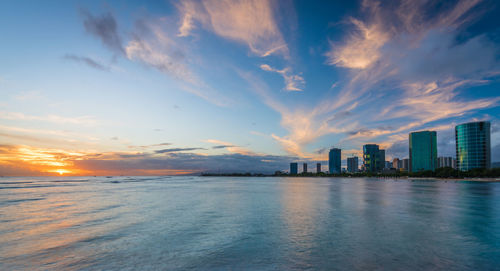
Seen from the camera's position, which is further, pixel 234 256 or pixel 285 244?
pixel 285 244

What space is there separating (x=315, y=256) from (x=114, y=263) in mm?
12232

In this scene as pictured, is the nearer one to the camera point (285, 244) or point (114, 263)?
point (114, 263)

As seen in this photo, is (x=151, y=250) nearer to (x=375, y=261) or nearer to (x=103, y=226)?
(x=103, y=226)

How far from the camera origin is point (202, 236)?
67.8 ft

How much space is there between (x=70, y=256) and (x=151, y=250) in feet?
15.6

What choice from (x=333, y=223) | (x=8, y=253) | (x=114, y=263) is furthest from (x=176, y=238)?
(x=333, y=223)

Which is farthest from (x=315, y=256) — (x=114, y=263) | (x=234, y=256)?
(x=114, y=263)

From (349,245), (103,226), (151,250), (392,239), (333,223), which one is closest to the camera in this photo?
(151,250)

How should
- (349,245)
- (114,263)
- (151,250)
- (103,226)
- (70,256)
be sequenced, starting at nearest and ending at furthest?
(114,263), (70,256), (151,250), (349,245), (103,226)

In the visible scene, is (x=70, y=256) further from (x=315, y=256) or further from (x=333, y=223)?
(x=333, y=223)

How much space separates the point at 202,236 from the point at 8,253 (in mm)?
12722

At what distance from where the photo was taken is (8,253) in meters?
16.2

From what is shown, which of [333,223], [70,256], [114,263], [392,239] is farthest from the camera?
[333,223]

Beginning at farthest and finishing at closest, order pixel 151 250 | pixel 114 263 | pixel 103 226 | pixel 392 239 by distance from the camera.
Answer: pixel 103 226 < pixel 392 239 < pixel 151 250 < pixel 114 263
